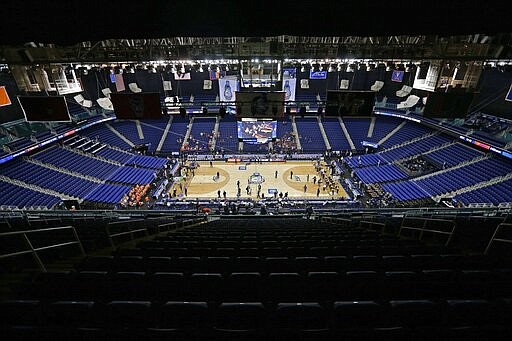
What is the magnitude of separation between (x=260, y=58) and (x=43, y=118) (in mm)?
9019

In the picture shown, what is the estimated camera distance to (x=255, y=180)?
23812 millimetres

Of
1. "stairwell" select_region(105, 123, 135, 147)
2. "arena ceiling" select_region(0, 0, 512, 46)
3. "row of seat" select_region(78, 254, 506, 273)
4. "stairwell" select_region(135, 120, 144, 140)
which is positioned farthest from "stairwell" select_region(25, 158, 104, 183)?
"row of seat" select_region(78, 254, 506, 273)

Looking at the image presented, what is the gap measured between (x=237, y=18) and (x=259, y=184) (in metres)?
19.2

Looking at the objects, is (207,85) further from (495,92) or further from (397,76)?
(495,92)

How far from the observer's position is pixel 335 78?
104 ft

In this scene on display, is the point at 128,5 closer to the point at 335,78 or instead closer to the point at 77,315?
the point at 77,315

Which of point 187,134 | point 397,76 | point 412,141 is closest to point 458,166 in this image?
point 412,141

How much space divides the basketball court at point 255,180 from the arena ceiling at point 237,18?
57.0 feet

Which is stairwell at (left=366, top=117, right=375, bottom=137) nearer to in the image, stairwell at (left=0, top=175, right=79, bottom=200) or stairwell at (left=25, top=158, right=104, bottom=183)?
stairwell at (left=25, top=158, right=104, bottom=183)

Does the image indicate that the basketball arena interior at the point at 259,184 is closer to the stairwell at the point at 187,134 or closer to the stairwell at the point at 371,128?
the stairwell at the point at 371,128

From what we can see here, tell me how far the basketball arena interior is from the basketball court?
0.21m

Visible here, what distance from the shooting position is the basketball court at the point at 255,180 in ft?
74.0

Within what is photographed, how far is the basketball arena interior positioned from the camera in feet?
9.39

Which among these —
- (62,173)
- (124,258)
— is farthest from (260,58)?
(62,173)
